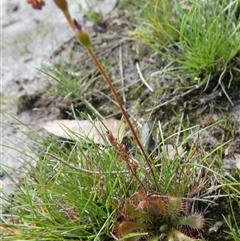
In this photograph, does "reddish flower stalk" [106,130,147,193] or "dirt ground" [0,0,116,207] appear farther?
"dirt ground" [0,0,116,207]

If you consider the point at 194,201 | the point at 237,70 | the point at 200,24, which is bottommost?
the point at 194,201

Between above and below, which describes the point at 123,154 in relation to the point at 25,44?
below

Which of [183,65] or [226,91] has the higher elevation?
[183,65]

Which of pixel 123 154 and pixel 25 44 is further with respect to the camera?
pixel 25 44

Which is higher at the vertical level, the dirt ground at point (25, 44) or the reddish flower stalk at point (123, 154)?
the dirt ground at point (25, 44)

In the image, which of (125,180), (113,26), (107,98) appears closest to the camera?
(125,180)

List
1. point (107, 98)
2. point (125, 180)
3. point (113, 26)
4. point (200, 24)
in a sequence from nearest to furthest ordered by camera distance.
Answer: point (125, 180) < point (200, 24) < point (107, 98) < point (113, 26)

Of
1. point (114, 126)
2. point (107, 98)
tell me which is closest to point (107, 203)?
point (114, 126)

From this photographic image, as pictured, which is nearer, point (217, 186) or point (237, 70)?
point (217, 186)

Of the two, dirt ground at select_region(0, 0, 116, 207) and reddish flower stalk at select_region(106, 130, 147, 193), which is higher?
dirt ground at select_region(0, 0, 116, 207)

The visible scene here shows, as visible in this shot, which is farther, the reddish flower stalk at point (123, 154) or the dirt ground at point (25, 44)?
the dirt ground at point (25, 44)

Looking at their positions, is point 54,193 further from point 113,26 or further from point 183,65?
point 113,26
